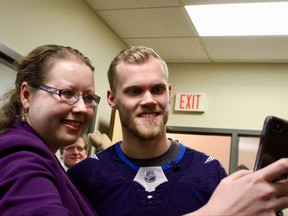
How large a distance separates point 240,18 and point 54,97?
2.39m

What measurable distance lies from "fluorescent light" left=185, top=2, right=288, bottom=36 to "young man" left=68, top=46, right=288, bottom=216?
1.71 m

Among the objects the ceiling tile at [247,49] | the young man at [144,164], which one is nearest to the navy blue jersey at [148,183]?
the young man at [144,164]

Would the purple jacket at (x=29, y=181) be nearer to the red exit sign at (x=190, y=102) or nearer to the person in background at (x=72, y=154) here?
the person in background at (x=72, y=154)

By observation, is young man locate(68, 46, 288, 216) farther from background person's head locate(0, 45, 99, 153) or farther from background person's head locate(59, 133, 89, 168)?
background person's head locate(59, 133, 89, 168)

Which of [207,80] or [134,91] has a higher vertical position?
[207,80]

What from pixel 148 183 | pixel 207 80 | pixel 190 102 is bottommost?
pixel 148 183

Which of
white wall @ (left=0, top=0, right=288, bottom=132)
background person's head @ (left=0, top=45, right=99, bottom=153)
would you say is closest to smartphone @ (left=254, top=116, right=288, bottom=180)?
background person's head @ (left=0, top=45, right=99, bottom=153)

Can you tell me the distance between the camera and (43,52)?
41.9 inches

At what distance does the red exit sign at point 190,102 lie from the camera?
4.16 meters

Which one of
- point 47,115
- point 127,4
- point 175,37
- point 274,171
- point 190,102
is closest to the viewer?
point 274,171

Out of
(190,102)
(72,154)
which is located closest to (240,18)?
(190,102)

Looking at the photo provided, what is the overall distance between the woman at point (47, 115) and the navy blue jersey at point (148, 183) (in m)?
0.21

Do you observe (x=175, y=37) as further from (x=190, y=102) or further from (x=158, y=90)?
(x=158, y=90)

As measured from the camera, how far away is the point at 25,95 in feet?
3.37
